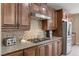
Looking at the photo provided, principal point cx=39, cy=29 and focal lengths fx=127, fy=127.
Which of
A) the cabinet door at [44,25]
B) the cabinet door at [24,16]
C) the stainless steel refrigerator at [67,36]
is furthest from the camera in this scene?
the cabinet door at [44,25]

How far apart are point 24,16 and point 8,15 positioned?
0.45 meters

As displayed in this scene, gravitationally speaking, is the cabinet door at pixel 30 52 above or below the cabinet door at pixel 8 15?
below

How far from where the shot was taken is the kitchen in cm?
188

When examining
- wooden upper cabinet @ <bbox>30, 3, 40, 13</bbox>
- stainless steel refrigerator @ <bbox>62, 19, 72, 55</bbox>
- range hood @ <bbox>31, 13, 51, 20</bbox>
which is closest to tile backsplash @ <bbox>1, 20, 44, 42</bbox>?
range hood @ <bbox>31, 13, 51, 20</bbox>

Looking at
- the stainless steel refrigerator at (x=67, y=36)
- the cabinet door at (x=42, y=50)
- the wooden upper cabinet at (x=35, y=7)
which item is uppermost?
the wooden upper cabinet at (x=35, y=7)

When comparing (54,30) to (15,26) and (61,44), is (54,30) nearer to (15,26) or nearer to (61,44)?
(61,44)

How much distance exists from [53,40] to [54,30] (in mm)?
219

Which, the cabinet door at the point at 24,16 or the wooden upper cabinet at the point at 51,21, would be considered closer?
the cabinet door at the point at 24,16

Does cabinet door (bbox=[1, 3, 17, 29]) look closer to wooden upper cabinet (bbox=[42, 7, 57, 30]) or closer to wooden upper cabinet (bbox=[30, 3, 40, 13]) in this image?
wooden upper cabinet (bbox=[30, 3, 40, 13])

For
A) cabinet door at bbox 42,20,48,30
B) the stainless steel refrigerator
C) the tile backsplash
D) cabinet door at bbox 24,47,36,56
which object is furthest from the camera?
cabinet door at bbox 42,20,48,30

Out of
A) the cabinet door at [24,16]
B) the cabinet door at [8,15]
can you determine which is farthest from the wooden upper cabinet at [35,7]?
the cabinet door at [8,15]

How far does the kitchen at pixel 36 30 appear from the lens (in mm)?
1883

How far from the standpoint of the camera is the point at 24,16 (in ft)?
7.14

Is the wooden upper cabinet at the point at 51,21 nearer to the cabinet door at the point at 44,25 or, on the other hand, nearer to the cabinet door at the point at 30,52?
the cabinet door at the point at 44,25
